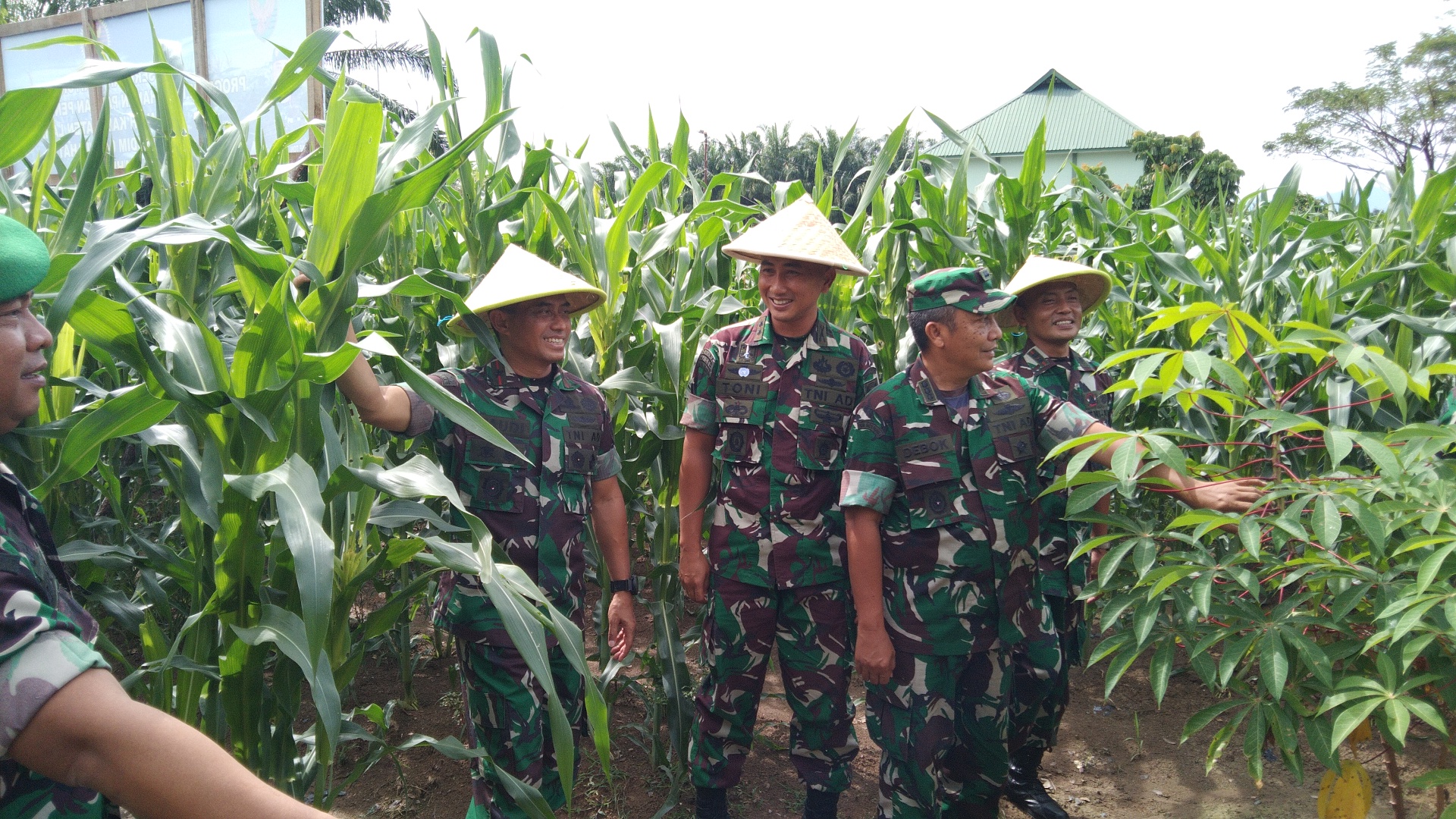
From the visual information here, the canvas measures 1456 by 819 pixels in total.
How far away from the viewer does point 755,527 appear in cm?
279

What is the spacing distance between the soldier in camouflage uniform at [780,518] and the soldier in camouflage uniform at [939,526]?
23 cm

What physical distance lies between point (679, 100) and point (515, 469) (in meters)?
1.81

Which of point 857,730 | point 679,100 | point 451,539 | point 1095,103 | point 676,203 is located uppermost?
point 1095,103

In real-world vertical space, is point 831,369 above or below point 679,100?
below

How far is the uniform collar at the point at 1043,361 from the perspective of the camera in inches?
121

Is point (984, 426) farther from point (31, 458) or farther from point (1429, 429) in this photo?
point (31, 458)

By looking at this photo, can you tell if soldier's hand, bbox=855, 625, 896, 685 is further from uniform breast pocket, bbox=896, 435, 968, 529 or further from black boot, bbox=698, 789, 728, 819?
black boot, bbox=698, 789, 728, 819

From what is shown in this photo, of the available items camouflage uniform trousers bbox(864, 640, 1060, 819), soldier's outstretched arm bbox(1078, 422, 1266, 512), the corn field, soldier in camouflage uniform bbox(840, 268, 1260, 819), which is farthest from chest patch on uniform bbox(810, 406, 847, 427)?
soldier's outstretched arm bbox(1078, 422, 1266, 512)

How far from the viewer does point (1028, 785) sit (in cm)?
310

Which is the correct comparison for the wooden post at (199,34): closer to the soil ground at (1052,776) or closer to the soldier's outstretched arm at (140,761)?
the soil ground at (1052,776)

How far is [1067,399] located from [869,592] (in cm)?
107

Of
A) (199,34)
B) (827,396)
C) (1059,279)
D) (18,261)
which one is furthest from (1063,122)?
(18,261)

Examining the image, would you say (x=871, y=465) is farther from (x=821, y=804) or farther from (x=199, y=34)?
(x=199, y=34)

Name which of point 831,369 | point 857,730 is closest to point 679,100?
point 831,369
